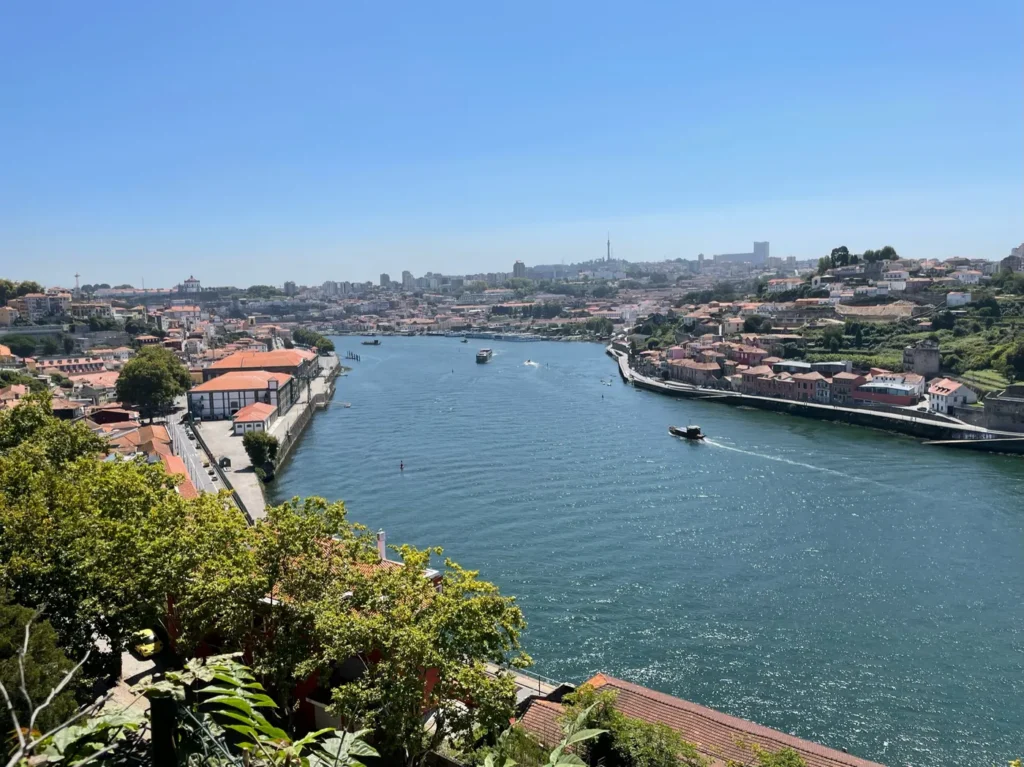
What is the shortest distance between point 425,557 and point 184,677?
3854 millimetres

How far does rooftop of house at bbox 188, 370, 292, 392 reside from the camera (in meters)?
21.4

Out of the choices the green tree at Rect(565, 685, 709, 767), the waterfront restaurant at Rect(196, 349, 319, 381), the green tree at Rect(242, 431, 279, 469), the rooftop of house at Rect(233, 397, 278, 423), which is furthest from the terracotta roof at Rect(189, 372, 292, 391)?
the green tree at Rect(565, 685, 709, 767)

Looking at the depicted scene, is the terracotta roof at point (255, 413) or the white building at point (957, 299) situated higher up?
the white building at point (957, 299)

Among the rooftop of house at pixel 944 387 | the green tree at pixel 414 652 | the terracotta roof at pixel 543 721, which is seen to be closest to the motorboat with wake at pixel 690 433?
the rooftop of house at pixel 944 387

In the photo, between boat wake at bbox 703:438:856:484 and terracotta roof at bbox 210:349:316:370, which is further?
terracotta roof at bbox 210:349:316:370

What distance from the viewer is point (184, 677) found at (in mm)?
1385

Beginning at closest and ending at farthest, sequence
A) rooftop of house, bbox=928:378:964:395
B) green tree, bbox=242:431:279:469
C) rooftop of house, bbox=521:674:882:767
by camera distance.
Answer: rooftop of house, bbox=521:674:882:767
green tree, bbox=242:431:279:469
rooftop of house, bbox=928:378:964:395

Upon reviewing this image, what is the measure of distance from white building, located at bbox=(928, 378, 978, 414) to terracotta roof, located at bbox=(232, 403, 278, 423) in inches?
677

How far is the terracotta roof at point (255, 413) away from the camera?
61.7 feet

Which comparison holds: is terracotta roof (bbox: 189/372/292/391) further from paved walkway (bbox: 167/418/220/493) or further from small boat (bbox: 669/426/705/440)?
small boat (bbox: 669/426/705/440)

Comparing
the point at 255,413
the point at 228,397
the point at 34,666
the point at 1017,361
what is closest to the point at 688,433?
the point at 255,413

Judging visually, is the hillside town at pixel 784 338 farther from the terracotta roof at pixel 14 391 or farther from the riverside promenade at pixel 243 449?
the riverside promenade at pixel 243 449

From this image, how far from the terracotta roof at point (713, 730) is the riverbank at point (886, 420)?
1512 centimetres

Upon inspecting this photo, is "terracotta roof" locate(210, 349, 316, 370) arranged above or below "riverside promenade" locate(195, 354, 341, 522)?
above
